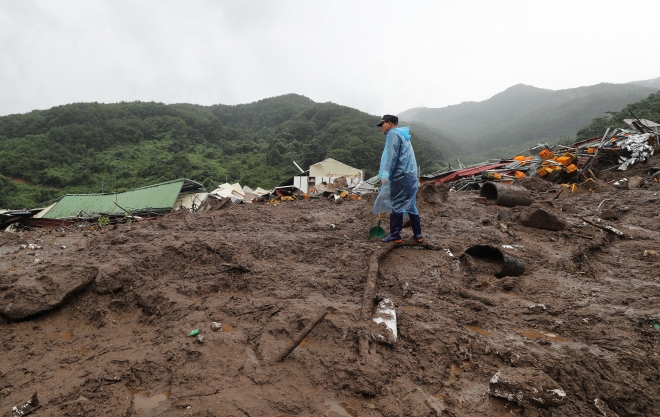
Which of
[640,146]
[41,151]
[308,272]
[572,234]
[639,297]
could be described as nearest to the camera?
[639,297]

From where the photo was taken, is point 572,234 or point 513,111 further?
point 513,111

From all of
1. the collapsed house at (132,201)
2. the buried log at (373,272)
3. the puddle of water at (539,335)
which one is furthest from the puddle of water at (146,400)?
the collapsed house at (132,201)

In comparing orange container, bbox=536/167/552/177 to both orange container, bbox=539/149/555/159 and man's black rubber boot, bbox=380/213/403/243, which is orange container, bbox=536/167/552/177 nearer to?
orange container, bbox=539/149/555/159

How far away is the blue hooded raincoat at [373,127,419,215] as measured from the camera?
3877 mm

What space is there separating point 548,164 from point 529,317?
26.1 ft

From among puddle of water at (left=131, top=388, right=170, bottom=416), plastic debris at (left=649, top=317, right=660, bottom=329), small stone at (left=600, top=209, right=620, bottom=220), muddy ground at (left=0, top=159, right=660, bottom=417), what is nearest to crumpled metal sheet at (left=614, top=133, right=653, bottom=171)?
small stone at (left=600, top=209, right=620, bottom=220)

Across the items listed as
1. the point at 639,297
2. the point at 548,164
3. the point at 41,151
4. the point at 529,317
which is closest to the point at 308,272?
the point at 529,317

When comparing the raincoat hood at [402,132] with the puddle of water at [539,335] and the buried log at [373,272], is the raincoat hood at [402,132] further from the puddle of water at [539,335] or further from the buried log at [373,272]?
the puddle of water at [539,335]

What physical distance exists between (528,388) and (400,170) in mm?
2698

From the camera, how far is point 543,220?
14.6 feet

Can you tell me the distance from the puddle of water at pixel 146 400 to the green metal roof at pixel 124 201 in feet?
52.3

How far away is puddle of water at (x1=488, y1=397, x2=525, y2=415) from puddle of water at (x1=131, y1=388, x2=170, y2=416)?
1723 mm

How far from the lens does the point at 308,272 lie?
3.26 metres

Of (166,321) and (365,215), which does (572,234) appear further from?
(166,321)
